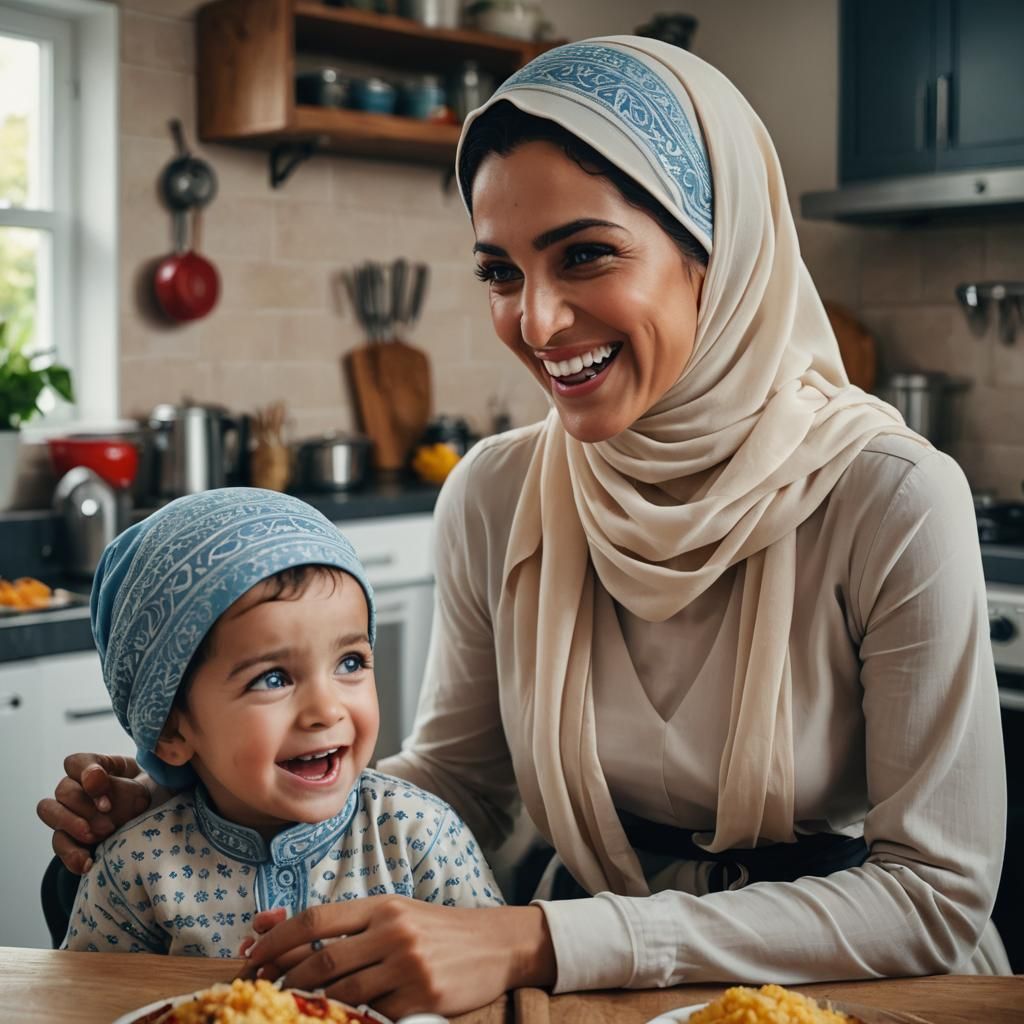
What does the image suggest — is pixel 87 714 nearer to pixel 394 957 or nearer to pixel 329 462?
pixel 329 462

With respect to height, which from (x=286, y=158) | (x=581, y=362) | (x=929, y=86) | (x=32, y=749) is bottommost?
(x=32, y=749)

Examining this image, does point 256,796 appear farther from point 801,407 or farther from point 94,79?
point 94,79

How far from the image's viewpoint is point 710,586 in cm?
142

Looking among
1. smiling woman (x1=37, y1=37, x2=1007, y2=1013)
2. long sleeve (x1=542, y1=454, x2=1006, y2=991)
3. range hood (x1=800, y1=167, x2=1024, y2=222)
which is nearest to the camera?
long sleeve (x1=542, y1=454, x2=1006, y2=991)

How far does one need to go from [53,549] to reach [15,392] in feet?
1.28

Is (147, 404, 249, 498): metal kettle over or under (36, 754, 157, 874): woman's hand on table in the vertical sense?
over

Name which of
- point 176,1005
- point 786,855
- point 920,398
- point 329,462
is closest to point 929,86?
point 920,398

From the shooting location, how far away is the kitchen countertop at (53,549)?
8.38 ft

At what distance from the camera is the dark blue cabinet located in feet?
11.2

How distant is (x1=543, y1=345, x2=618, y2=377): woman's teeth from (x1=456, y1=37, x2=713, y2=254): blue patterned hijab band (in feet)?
0.49

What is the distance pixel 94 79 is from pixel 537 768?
2.77m

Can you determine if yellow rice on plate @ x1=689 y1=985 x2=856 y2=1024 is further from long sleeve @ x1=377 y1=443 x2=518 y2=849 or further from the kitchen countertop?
the kitchen countertop

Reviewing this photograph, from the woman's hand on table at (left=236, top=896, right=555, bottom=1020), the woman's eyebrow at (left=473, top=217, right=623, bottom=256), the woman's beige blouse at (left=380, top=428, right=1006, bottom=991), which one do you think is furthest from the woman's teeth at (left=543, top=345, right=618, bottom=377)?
the woman's hand on table at (left=236, top=896, right=555, bottom=1020)

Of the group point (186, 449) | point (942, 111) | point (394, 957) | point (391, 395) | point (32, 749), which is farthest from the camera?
point (391, 395)
